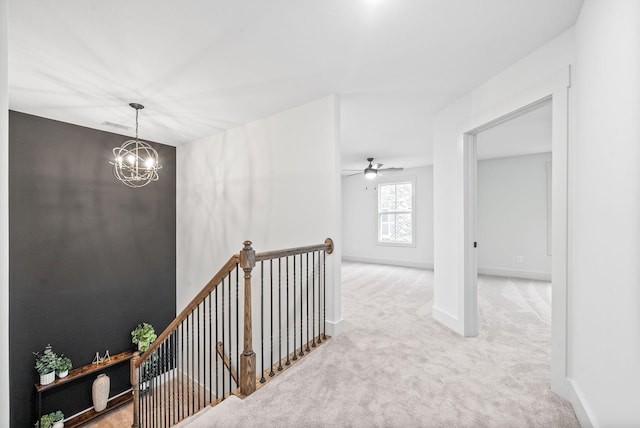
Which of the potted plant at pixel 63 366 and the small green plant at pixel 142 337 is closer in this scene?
the potted plant at pixel 63 366

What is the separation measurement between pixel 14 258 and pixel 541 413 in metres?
5.43

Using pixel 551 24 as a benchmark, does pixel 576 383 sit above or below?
below

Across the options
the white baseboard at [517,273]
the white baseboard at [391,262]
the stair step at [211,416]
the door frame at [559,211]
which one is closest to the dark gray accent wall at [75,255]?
the stair step at [211,416]

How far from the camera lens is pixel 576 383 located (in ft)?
5.54

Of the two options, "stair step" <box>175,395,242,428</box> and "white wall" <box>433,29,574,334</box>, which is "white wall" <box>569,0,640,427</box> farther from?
"stair step" <box>175,395,242,428</box>

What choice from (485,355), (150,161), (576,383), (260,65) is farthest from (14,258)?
(576,383)

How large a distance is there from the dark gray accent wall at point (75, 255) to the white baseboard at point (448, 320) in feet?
14.4

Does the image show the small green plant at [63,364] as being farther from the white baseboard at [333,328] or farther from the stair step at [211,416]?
the white baseboard at [333,328]

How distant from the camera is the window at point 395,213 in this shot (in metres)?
7.05

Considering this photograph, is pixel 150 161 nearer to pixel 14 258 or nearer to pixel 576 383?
pixel 14 258

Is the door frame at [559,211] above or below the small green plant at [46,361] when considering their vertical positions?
above

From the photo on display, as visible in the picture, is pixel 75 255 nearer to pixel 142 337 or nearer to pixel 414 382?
pixel 142 337

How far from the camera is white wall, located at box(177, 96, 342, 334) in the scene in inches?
Answer: 113

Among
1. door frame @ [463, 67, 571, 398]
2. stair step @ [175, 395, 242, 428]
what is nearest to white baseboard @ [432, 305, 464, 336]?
door frame @ [463, 67, 571, 398]
